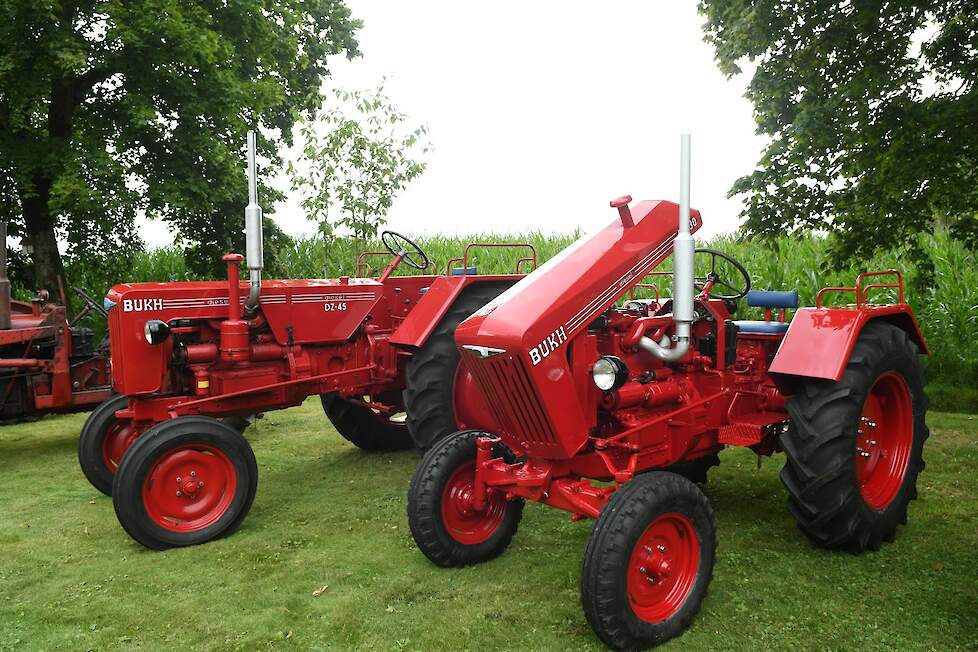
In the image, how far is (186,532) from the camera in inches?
157

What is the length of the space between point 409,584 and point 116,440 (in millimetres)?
2714

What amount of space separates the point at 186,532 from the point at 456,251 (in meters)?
9.83

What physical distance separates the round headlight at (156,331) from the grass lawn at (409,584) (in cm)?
104

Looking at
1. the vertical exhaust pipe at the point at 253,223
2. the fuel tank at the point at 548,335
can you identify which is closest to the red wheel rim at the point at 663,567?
the fuel tank at the point at 548,335

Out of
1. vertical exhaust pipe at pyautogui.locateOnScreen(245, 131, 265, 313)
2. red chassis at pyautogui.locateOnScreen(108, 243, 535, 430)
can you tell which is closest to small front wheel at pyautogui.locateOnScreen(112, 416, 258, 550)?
red chassis at pyautogui.locateOnScreen(108, 243, 535, 430)

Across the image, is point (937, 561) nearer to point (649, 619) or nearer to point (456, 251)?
point (649, 619)

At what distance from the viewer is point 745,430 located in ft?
12.3

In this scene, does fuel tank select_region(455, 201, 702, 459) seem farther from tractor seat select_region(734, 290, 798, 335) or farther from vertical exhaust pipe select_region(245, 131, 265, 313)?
vertical exhaust pipe select_region(245, 131, 265, 313)

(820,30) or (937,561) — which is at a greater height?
(820,30)

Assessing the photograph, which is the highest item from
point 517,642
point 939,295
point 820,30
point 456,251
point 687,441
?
point 820,30

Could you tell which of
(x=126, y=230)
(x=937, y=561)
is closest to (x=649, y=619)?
(x=937, y=561)

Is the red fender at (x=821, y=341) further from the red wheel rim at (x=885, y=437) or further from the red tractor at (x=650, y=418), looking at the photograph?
the red wheel rim at (x=885, y=437)

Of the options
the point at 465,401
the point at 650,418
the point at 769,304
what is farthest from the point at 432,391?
the point at 769,304

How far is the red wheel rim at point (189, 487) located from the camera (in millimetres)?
3973
